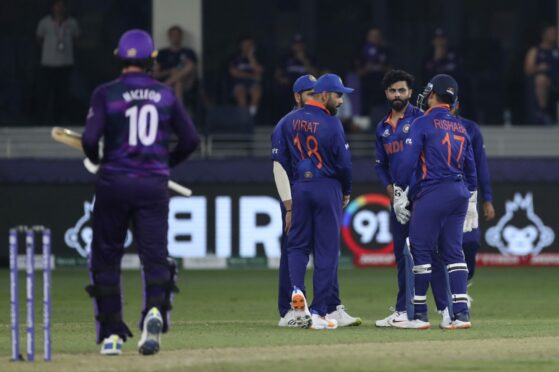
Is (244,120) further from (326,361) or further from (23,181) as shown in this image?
(326,361)

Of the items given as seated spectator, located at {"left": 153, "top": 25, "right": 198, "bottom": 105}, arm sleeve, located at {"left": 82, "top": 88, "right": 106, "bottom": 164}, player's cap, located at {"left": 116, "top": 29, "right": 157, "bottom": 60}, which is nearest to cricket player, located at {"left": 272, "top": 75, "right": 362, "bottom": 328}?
player's cap, located at {"left": 116, "top": 29, "right": 157, "bottom": 60}

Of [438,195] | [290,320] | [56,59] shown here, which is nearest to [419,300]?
[438,195]

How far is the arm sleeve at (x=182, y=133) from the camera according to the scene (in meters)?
10.2

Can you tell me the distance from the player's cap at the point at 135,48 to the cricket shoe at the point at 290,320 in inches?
122

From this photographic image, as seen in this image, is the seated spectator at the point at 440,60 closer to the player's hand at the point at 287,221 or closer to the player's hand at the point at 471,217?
the player's hand at the point at 471,217

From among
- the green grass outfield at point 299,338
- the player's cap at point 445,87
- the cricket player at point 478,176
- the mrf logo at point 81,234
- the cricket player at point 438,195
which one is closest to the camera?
the green grass outfield at point 299,338

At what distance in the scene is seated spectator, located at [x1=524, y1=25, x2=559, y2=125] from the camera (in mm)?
23766

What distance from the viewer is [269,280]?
66.3ft

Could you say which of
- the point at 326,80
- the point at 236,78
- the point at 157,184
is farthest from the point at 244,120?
the point at 157,184

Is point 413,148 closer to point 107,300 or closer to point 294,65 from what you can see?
point 107,300

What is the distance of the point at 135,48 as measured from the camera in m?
10.2

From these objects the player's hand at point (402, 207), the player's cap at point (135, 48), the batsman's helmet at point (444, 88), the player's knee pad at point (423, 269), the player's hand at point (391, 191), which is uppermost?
the player's cap at point (135, 48)

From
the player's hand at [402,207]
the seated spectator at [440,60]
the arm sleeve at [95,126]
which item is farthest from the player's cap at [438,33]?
the arm sleeve at [95,126]

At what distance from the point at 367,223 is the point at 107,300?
12.0m
